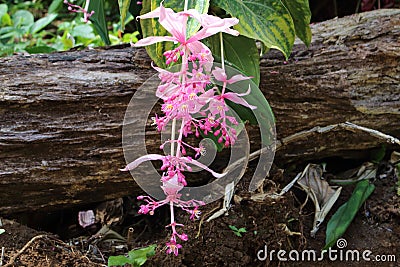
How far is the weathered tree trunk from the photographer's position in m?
1.05

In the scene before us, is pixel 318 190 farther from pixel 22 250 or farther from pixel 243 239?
pixel 22 250

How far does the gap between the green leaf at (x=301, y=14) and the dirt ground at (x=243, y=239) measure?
35 cm

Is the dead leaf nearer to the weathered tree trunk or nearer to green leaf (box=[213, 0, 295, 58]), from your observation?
the weathered tree trunk

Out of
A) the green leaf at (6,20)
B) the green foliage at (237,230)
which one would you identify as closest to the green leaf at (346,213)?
the green foliage at (237,230)

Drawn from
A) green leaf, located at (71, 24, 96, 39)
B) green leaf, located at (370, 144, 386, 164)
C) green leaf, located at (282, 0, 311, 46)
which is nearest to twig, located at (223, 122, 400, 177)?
green leaf, located at (370, 144, 386, 164)

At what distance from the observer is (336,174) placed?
1.39m

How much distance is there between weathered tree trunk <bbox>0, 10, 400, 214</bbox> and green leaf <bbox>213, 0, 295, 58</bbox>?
295 mm

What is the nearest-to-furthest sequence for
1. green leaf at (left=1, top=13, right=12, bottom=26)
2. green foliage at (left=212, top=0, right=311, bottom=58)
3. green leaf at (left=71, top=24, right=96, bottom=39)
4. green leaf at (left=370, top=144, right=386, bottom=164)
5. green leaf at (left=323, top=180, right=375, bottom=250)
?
green foliage at (left=212, top=0, right=311, bottom=58)
green leaf at (left=323, top=180, right=375, bottom=250)
green leaf at (left=370, top=144, right=386, bottom=164)
green leaf at (left=71, top=24, right=96, bottom=39)
green leaf at (left=1, top=13, right=12, bottom=26)

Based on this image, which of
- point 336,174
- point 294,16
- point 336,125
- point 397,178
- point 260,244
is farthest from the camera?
point 336,174

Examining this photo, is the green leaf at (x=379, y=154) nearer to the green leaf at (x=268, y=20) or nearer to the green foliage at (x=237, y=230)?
the green foliage at (x=237, y=230)

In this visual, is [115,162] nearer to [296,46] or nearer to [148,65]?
[148,65]

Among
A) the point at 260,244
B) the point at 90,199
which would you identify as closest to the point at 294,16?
the point at 260,244

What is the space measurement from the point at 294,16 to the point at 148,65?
0.34m

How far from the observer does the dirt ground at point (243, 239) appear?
105cm
